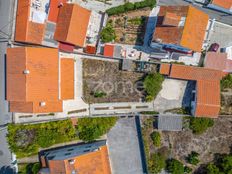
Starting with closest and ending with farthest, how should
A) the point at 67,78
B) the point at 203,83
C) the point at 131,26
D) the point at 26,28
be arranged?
the point at 26,28 → the point at 67,78 → the point at 203,83 → the point at 131,26

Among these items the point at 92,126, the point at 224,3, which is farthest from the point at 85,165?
the point at 224,3

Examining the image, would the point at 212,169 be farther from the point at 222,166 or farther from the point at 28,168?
the point at 28,168

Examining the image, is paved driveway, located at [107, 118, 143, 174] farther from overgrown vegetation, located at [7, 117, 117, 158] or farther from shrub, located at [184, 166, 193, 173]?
shrub, located at [184, 166, 193, 173]

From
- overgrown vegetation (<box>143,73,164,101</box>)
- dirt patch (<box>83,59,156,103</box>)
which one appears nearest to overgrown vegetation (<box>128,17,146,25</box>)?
dirt patch (<box>83,59,156,103</box>)

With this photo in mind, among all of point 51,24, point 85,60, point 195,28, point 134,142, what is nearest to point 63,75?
point 85,60

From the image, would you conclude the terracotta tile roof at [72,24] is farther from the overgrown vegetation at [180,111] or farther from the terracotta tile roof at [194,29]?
the overgrown vegetation at [180,111]

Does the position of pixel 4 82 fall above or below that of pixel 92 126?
above
